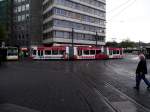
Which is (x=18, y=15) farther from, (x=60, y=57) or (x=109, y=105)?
(x=109, y=105)

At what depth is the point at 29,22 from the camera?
85.7 meters

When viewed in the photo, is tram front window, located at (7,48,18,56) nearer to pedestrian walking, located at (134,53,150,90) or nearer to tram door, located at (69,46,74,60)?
tram door, located at (69,46,74,60)

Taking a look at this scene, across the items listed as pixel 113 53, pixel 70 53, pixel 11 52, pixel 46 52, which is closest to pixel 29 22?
pixel 113 53

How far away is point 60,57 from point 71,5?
31.0 meters

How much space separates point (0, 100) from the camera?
9.58m

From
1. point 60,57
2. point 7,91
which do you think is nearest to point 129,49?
point 60,57

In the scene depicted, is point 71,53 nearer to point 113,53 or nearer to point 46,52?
point 46,52

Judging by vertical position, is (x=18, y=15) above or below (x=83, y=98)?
above

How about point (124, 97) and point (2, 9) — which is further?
point (2, 9)

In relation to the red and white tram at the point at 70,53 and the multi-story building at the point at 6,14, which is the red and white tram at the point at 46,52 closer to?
the red and white tram at the point at 70,53

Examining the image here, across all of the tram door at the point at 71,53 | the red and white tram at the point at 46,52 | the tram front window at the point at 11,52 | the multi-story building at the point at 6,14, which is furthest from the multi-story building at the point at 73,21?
the tram front window at the point at 11,52

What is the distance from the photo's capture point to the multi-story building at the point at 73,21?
74.9 m

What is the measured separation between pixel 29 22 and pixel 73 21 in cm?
1484

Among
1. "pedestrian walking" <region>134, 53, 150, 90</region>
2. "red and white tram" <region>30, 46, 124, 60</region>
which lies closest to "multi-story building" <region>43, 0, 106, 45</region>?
"red and white tram" <region>30, 46, 124, 60</region>
